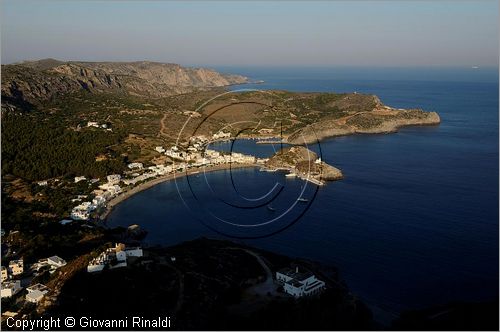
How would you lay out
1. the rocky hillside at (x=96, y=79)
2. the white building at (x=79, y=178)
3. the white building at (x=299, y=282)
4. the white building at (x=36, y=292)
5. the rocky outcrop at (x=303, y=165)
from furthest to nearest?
the rocky hillside at (x=96, y=79) < the rocky outcrop at (x=303, y=165) < the white building at (x=79, y=178) < the white building at (x=299, y=282) < the white building at (x=36, y=292)

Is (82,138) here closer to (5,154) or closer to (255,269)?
(5,154)

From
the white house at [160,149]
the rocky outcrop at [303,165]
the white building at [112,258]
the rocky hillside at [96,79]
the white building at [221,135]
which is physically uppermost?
the rocky hillside at [96,79]

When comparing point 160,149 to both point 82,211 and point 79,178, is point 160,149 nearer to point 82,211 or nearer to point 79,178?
point 79,178

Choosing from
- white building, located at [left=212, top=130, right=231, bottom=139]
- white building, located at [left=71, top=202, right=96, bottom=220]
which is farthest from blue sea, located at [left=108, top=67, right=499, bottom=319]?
white building, located at [left=212, top=130, right=231, bottom=139]

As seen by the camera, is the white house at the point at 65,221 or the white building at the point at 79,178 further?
the white building at the point at 79,178

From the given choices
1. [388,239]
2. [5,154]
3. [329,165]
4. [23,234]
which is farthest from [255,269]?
[5,154]

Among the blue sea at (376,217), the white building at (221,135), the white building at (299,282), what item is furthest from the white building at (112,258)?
the white building at (221,135)

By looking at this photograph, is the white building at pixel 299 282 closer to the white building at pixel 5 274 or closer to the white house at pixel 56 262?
the white house at pixel 56 262

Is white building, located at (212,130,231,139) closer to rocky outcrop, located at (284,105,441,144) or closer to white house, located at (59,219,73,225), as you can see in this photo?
rocky outcrop, located at (284,105,441,144)
